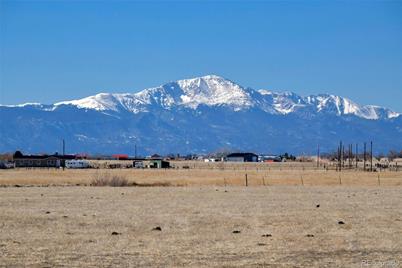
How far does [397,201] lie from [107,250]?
26.1m

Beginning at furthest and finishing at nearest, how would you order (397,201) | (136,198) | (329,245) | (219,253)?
(136,198) < (397,201) < (329,245) < (219,253)

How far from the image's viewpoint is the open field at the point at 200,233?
69.2ft

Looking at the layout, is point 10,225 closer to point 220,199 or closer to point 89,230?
point 89,230

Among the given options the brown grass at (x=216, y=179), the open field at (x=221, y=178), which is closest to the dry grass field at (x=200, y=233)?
the brown grass at (x=216, y=179)

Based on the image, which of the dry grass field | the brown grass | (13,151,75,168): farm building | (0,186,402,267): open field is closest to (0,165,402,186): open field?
the brown grass

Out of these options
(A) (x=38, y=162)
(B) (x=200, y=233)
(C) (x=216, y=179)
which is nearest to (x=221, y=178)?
(C) (x=216, y=179)

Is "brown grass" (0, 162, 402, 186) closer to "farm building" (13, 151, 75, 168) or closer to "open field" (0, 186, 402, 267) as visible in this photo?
"open field" (0, 186, 402, 267)

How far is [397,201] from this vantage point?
1796 inches

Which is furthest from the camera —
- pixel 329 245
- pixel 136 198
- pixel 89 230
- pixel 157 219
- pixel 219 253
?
pixel 136 198

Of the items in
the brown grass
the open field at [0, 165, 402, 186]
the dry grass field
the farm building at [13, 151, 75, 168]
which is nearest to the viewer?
the dry grass field

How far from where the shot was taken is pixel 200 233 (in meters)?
27.8

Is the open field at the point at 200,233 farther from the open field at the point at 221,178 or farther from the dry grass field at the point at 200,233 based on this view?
the open field at the point at 221,178

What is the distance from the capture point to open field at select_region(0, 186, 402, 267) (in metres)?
21.1

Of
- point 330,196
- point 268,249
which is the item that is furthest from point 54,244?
point 330,196
